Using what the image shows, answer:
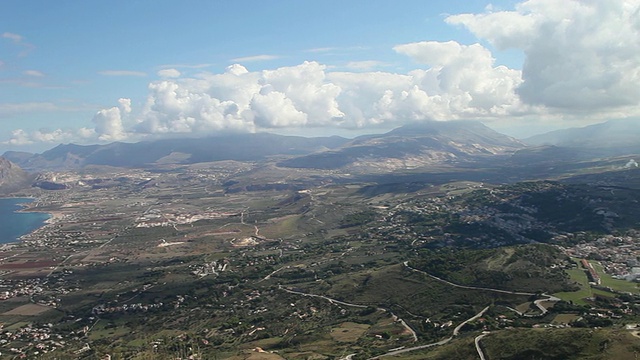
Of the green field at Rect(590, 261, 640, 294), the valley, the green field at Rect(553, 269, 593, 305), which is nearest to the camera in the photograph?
the valley

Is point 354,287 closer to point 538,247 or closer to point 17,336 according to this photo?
point 538,247

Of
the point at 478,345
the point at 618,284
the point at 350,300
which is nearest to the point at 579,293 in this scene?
the point at 618,284

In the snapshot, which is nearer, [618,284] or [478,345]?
[478,345]

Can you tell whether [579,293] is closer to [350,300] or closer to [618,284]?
[618,284]

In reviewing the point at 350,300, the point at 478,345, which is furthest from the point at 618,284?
the point at 350,300

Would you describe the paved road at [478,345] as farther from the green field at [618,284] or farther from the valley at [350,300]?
the green field at [618,284]

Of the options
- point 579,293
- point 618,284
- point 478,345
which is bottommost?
point 579,293

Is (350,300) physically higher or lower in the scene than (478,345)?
lower

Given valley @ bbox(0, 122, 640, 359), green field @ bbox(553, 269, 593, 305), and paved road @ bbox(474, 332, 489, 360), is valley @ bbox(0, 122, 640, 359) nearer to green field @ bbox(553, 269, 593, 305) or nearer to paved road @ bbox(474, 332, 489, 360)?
green field @ bbox(553, 269, 593, 305)

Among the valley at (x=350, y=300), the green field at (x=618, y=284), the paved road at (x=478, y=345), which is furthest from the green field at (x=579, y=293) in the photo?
the paved road at (x=478, y=345)

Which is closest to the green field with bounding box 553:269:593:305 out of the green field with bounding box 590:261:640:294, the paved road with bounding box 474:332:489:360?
the green field with bounding box 590:261:640:294

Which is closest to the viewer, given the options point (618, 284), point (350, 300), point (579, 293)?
point (579, 293)

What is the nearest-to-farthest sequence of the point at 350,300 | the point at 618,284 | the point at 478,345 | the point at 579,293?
the point at 478,345 → the point at 579,293 → the point at 618,284 → the point at 350,300

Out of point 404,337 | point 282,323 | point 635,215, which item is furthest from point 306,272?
point 635,215
